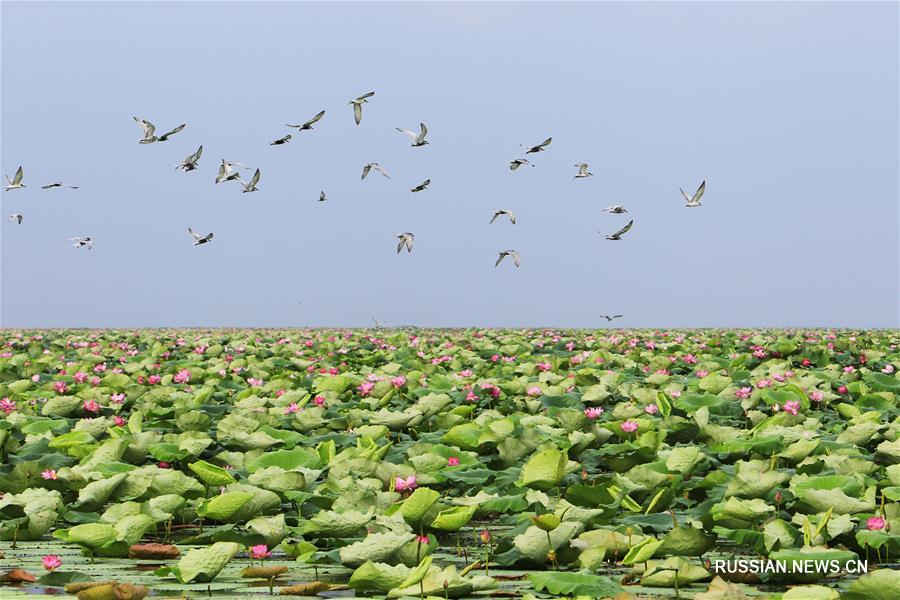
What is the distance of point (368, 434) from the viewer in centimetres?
545

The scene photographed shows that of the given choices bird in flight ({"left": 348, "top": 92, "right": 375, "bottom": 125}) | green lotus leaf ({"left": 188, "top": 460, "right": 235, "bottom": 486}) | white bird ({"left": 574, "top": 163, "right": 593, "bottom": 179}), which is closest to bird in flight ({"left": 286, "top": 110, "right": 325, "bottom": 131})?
bird in flight ({"left": 348, "top": 92, "right": 375, "bottom": 125})

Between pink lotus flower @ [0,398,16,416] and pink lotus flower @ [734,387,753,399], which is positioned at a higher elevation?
pink lotus flower @ [734,387,753,399]

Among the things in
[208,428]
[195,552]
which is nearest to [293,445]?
[208,428]

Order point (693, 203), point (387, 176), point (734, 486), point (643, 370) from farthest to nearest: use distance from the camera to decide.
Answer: point (387, 176) → point (693, 203) → point (643, 370) → point (734, 486)

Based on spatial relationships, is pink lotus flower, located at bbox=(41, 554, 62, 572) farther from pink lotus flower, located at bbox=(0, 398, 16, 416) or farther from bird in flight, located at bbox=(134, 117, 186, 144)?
bird in flight, located at bbox=(134, 117, 186, 144)

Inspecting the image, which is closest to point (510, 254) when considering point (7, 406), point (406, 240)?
point (406, 240)

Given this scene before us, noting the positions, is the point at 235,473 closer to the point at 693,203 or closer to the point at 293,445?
the point at 293,445

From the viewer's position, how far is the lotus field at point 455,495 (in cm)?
296

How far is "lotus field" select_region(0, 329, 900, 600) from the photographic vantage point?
9.71 feet

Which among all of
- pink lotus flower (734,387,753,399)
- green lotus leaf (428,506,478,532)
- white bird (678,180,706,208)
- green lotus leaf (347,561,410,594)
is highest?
white bird (678,180,706,208)

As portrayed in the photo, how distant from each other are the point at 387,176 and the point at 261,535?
953cm

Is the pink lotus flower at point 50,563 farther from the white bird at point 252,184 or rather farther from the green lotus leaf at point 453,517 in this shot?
the white bird at point 252,184

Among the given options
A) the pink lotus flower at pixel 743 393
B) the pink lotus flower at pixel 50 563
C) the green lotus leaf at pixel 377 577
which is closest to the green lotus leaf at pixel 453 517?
the green lotus leaf at pixel 377 577

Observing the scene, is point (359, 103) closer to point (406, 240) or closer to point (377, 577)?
point (406, 240)
